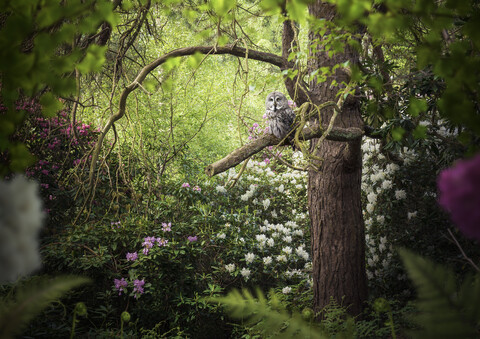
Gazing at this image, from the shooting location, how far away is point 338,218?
319 centimetres

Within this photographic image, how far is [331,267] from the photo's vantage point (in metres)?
3.18

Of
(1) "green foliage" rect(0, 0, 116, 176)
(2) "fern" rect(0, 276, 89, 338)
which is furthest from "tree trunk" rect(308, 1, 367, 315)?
A: (2) "fern" rect(0, 276, 89, 338)

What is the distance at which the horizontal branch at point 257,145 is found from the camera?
7.23 feet

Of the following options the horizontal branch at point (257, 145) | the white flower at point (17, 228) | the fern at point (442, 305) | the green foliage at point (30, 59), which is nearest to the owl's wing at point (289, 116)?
the horizontal branch at point (257, 145)

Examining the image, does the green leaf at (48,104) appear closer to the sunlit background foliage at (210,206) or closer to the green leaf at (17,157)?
the green leaf at (17,157)

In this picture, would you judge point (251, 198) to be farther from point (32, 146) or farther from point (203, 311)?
point (32, 146)

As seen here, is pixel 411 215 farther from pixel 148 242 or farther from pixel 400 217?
pixel 148 242

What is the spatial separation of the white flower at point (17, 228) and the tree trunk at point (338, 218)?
108 inches

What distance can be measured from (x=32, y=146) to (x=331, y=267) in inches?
118

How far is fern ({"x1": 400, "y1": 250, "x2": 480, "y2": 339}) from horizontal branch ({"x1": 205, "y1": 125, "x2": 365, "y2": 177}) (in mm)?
1563

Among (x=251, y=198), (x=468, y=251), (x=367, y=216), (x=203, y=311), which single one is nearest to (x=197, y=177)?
(x=251, y=198)

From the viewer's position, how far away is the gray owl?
10.9ft

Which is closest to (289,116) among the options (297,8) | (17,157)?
(297,8)

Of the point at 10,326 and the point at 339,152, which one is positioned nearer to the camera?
the point at 10,326
